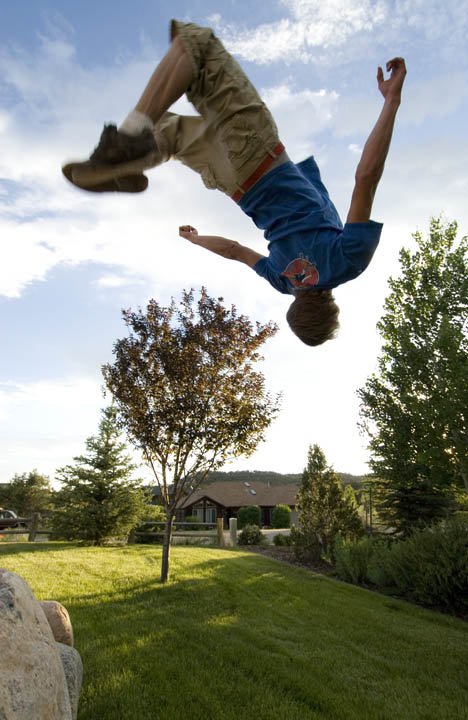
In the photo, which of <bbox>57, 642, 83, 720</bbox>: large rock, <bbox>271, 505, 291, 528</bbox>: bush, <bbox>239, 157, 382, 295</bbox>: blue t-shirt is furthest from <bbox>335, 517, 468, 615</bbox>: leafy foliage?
<bbox>271, 505, 291, 528</bbox>: bush

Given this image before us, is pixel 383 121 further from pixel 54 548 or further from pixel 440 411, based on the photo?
pixel 54 548

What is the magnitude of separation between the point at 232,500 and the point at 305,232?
44820 millimetres

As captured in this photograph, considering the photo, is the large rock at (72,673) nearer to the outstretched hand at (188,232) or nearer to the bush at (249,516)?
the outstretched hand at (188,232)

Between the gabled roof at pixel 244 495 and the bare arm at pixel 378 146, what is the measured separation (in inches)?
1734

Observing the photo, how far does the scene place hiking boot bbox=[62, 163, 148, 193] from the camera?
231cm

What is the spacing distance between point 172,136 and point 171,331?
6.55 meters

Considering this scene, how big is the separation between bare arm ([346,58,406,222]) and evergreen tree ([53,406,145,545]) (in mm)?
13721

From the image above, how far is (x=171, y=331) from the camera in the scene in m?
9.10

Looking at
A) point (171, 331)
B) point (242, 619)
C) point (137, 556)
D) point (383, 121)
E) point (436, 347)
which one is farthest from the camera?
point (137, 556)

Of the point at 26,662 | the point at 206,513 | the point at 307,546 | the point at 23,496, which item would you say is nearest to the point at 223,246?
the point at 26,662

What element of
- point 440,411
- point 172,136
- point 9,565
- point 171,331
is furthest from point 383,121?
point 9,565

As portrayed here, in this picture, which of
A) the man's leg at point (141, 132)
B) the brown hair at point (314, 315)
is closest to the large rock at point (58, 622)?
the brown hair at point (314, 315)

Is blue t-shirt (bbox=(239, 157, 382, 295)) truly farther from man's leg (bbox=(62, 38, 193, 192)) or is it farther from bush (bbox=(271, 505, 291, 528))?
bush (bbox=(271, 505, 291, 528))

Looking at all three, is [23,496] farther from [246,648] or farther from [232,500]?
[246,648]
